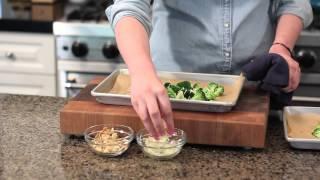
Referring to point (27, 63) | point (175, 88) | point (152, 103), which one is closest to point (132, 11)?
point (175, 88)

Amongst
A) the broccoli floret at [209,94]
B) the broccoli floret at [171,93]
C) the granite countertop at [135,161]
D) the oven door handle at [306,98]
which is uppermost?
the broccoli floret at [171,93]

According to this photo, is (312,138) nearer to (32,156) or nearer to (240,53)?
(240,53)

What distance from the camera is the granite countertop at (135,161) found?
97cm

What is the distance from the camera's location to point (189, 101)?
108cm

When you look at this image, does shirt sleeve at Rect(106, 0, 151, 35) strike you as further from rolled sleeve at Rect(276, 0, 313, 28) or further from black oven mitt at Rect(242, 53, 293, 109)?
rolled sleeve at Rect(276, 0, 313, 28)

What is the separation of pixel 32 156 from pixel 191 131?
308 millimetres

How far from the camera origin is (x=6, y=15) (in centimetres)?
220

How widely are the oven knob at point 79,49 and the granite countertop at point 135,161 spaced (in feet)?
2.94

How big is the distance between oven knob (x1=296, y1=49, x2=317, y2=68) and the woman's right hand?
1136 millimetres

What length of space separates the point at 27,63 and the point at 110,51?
362mm

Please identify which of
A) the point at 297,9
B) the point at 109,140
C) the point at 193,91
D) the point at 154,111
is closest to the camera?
the point at 154,111

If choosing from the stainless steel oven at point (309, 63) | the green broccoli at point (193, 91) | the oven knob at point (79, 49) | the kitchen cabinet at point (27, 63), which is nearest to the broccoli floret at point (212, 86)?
the green broccoli at point (193, 91)

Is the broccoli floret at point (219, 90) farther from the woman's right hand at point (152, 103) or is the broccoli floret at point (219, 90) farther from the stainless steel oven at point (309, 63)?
the stainless steel oven at point (309, 63)

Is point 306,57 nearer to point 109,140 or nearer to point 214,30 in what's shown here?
point 214,30
